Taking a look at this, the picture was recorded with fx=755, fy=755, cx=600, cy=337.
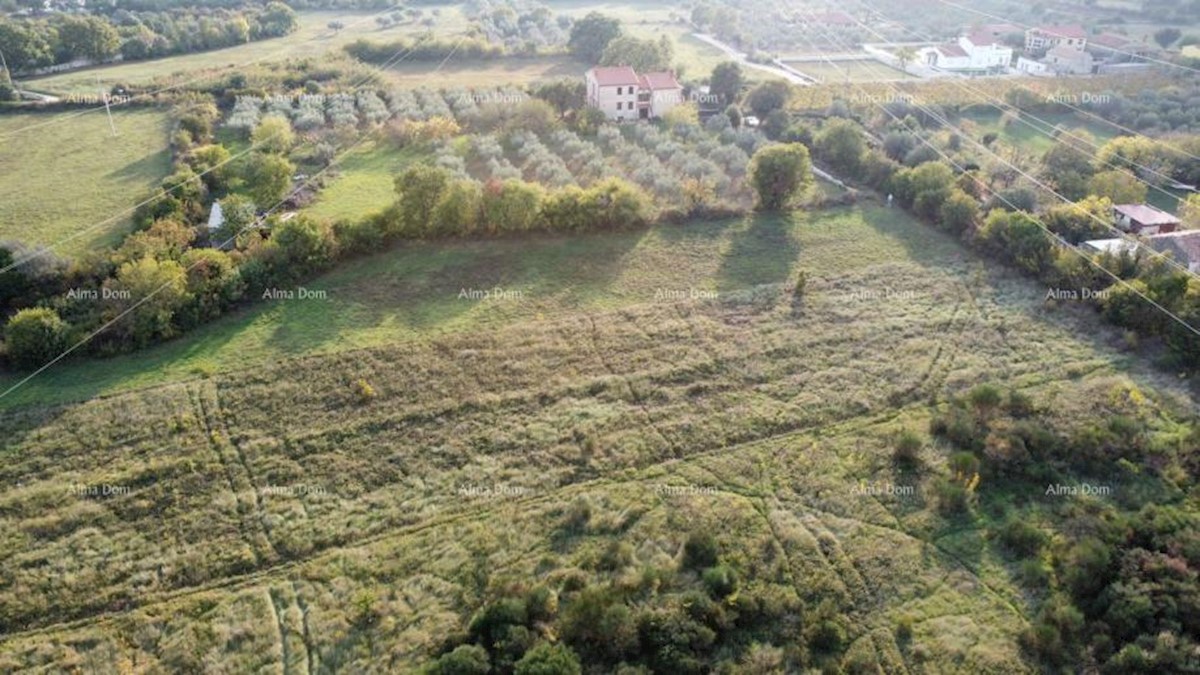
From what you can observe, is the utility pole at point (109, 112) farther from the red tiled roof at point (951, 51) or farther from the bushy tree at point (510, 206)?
the red tiled roof at point (951, 51)

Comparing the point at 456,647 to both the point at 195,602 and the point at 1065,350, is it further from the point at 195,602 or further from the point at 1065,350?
the point at 1065,350

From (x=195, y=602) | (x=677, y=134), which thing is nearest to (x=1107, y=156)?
(x=677, y=134)

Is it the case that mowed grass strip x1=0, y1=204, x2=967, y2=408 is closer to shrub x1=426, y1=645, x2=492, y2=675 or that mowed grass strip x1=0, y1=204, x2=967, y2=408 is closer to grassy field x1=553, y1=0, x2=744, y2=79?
shrub x1=426, y1=645, x2=492, y2=675

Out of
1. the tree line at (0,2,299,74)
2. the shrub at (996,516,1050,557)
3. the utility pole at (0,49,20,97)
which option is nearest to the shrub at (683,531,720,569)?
the shrub at (996,516,1050,557)

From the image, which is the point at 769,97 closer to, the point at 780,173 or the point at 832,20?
the point at 780,173

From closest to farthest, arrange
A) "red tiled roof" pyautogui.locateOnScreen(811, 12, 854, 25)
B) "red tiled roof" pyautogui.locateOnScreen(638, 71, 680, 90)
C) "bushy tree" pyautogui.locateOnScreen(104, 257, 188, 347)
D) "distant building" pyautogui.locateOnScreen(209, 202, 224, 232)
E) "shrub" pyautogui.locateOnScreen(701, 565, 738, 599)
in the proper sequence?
"shrub" pyautogui.locateOnScreen(701, 565, 738, 599), "bushy tree" pyautogui.locateOnScreen(104, 257, 188, 347), "distant building" pyautogui.locateOnScreen(209, 202, 224, 232), "red tiled roof" pyautogui.locateOnScreen(638, 71, 680, 90), "red tiled roof" pyautogui.locateOnScreen(811, 12, 854, 25)
